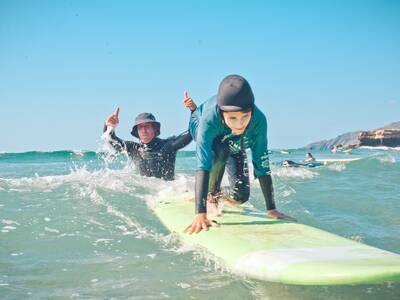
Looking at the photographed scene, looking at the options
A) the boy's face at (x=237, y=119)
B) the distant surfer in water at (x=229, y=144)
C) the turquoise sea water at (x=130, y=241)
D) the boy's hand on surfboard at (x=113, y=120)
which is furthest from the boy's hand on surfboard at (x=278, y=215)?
the boy's hand on surfboard at (x=113, y=120)

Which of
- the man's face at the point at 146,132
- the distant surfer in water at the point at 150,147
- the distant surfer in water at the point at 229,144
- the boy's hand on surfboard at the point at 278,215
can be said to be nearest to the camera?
the distant surfer in water at the point at 229,144

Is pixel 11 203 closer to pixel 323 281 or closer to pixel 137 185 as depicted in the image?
pixel 137 185

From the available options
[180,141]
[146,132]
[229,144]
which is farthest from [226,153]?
[146,132]

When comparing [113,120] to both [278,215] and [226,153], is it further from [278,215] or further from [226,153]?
[278,215]

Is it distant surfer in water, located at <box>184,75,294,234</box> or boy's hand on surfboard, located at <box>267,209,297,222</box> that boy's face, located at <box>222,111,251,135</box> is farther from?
boy's hand on surfboard, located at <box>267,209,297,222</box>

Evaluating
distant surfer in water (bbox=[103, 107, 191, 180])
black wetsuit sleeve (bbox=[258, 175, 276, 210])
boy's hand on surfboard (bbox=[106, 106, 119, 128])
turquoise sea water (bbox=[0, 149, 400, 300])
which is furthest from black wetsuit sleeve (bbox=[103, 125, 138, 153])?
black wetsuit sleeve (bbox=[258, 175, 276, 210])

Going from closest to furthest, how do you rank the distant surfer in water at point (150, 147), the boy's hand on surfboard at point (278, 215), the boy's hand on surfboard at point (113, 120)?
the boy's hand on surfboard at point (278, 215)
the boy's hand on surfboard at point (113, 120)
the distant surfer in water at point (150, 147)

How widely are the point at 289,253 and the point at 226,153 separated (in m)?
1.55

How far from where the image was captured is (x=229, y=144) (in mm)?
3834

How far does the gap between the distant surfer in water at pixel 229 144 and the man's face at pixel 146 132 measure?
202cm

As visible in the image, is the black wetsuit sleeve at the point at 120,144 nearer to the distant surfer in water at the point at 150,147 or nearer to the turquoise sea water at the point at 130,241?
the distant surfer in water at the point at 150,147

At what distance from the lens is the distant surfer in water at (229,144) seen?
3.13 m

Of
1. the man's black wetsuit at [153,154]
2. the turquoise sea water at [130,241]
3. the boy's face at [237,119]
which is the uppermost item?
the boy's face at [237,119]

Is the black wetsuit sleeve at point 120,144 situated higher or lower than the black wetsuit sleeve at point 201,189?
higher
